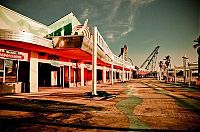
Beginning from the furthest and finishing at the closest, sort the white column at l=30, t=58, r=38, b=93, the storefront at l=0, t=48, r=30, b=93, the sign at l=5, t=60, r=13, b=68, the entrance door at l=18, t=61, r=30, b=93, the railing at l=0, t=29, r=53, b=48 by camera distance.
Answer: the white column at l=30, t=58, r=38, b=93 → the entrance door at l=18, t=61, r=30, b=93 → the sign at l=5, t=60, r=13, b=68 → the storefront at l=0, t=48, r=30, b=93 → the railing at l=0, t=29, r=53, b=48

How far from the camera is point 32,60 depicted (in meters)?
18.8

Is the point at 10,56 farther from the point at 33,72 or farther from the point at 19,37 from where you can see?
the point at 33,72

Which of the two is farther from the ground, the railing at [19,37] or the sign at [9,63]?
→ the railing at [19,37]

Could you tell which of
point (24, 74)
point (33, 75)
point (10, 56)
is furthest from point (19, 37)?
point (33, 75)

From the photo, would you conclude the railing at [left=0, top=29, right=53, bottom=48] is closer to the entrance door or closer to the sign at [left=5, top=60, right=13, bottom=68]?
the sign at [left=5, top=60, right=13, bottom=68]

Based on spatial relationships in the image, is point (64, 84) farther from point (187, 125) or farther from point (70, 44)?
point (187, 125)

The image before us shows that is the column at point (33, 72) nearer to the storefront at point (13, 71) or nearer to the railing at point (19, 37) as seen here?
the storefront at point (13, 71)

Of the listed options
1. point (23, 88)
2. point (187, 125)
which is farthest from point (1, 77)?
point (187, 125)

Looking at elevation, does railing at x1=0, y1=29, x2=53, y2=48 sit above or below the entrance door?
above

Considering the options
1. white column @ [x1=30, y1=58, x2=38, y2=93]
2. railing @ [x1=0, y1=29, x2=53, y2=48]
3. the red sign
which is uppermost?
railing @ [x1=0, y1=29, x2=53, y2=48]

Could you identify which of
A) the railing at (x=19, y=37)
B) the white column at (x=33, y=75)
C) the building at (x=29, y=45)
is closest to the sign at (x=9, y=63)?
the building at (x=29, y=45)

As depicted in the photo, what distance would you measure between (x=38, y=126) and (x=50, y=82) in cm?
2262

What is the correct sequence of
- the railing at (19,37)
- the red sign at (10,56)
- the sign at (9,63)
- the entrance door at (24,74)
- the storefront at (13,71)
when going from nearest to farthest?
1. the railing at (19,37)
2. the red sign at (10,56)
3. the storefront at (13,71)
4. the sign at (9,63)
5. the entrance door at (24,74)

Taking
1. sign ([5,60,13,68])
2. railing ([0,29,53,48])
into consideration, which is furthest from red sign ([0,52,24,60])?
railing ([0,29,53,48])
